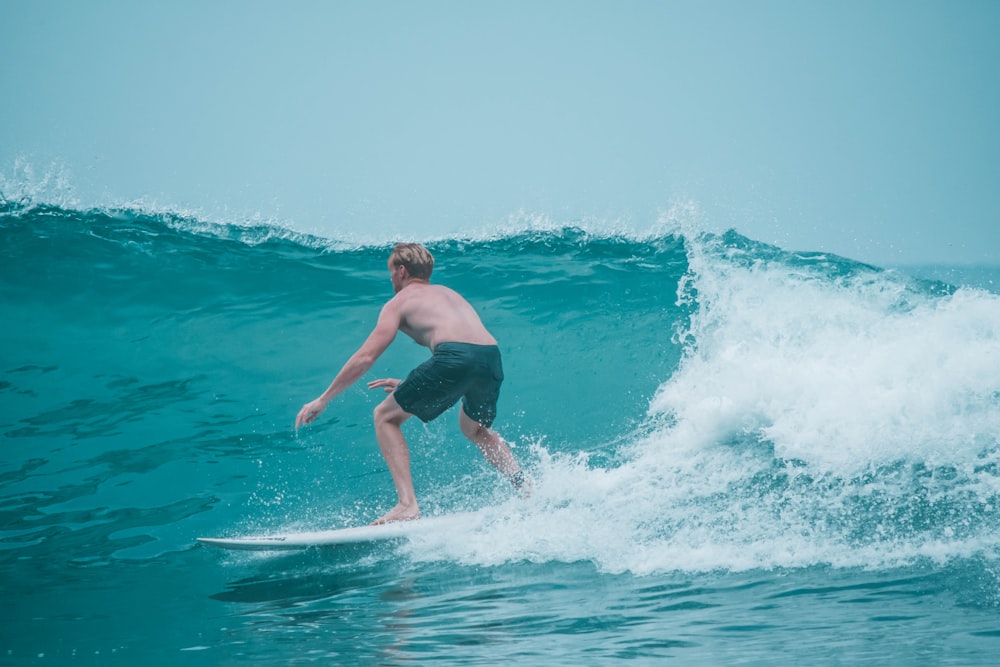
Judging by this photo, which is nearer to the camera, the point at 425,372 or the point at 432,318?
the point at 425,372

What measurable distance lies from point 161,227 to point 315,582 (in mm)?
5933

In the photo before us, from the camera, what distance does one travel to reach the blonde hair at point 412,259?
13.6 feet

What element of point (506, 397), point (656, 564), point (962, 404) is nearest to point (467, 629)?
point (656, 564)

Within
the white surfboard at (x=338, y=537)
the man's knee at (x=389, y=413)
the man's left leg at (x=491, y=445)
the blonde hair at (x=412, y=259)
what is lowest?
the white surfboard at (x=338, y=537)

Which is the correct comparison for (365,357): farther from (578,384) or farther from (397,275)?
(578,384)

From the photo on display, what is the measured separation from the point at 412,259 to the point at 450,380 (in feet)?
2.16

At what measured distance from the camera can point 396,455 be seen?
13.2ft

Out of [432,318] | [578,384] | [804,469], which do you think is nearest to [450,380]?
[432,318]

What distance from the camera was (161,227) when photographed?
8391 mm

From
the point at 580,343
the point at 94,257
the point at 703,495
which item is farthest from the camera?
the point at 94,257

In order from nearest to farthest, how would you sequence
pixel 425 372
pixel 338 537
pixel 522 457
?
pixel 338 537, pixel 425 372, pixel 522 457

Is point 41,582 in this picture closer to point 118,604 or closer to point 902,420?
point 118,604

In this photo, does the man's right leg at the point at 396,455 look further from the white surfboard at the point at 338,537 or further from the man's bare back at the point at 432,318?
the man's bare back at the point at 432,318

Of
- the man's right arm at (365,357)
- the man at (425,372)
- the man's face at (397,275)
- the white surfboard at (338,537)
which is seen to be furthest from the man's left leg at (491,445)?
the man's face at (397,275)
